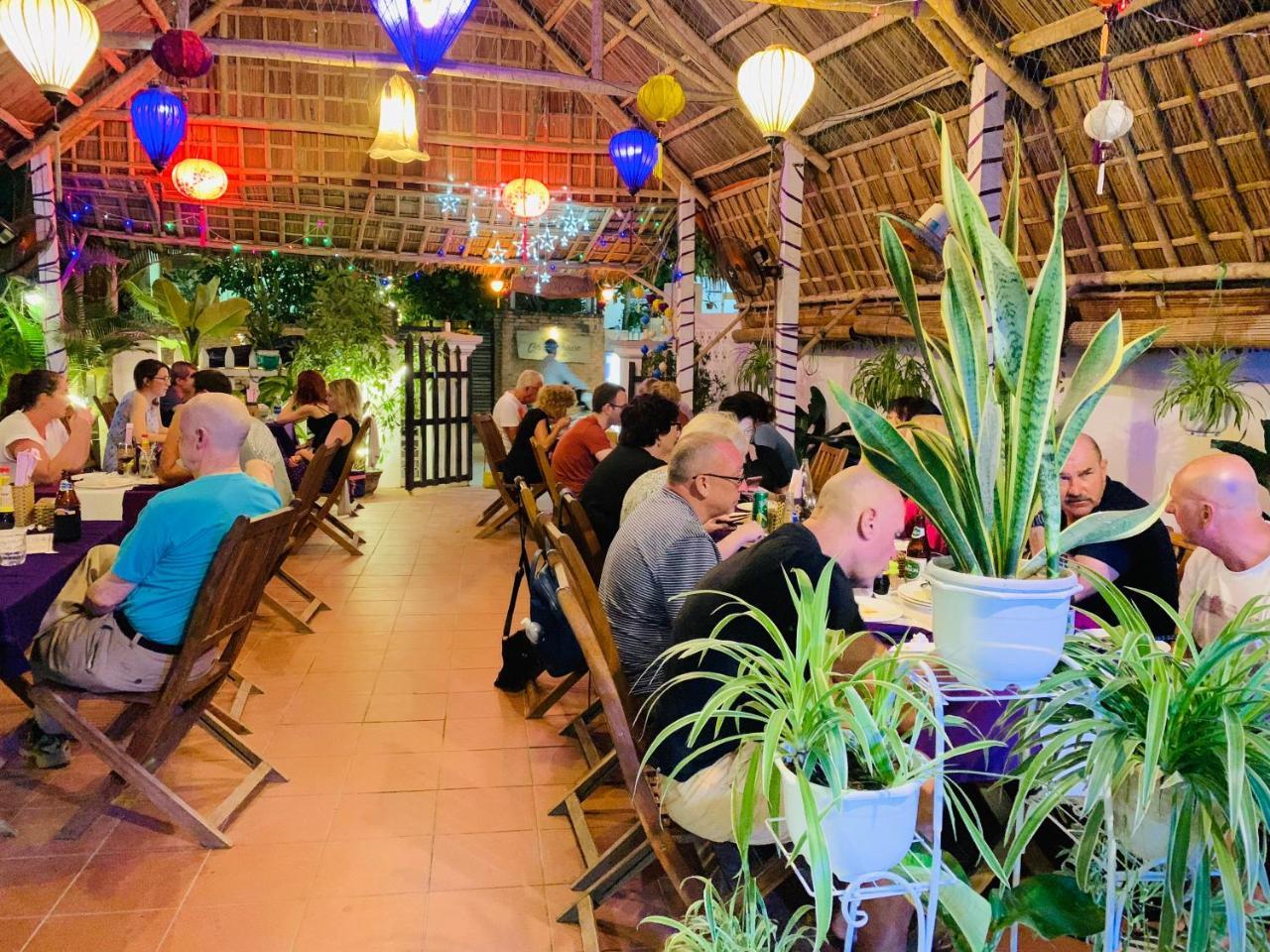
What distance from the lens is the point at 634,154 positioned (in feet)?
24.8

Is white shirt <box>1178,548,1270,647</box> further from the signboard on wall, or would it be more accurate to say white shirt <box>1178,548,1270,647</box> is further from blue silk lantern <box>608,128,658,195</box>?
the signboard on wall

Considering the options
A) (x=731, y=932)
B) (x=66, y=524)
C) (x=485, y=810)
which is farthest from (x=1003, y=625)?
(x=66, y=524)

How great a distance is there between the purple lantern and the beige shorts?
3562 mm

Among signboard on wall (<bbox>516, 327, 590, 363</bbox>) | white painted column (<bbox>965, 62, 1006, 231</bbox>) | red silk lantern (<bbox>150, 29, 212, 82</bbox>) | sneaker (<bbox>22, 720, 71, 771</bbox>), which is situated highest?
red silk lantern (<bbox>150, 29, 212, 82</bbox>)

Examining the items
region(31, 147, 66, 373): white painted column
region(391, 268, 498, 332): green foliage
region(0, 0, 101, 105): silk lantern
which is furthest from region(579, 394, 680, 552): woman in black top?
region(391, 268, 498, 332): green foliage

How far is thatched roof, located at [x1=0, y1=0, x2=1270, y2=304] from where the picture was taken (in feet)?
16.7

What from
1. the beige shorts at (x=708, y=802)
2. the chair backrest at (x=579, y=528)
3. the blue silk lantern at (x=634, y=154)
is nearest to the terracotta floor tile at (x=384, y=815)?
the chair backrest at (x=579, y=528)

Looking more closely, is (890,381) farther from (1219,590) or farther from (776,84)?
(1219,590)

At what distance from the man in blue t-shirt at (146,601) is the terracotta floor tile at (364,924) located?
0.88 m

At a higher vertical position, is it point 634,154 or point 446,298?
point 634,154

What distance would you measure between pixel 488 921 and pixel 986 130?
4.84 metres

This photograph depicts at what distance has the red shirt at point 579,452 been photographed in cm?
619

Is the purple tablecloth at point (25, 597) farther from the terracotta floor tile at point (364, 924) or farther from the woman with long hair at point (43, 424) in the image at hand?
the woman with long hair at point (43, 424)

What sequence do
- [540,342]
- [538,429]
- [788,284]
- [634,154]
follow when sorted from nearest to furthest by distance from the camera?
1. [538,429]
2. [634,154]
3. [788,284]
4. [540,342]
